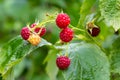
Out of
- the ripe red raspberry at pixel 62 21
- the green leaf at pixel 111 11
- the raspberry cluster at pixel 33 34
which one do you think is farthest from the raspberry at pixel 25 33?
the green leaf at pixel 111 11

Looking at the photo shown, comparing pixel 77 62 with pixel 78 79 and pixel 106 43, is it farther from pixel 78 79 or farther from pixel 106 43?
pixel 106 43

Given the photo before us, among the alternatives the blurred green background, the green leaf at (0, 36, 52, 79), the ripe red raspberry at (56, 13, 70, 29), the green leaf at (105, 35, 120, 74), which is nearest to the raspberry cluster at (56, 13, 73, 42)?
the ripe red raspberry at (56, 13, 70, 29)

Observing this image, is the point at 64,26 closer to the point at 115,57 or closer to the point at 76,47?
the point at 76,47

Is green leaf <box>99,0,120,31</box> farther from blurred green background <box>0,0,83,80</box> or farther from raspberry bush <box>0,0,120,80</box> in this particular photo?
blurred green background <box>0,0,83,80</box>

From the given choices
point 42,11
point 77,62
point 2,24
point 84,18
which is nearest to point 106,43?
point 84,18

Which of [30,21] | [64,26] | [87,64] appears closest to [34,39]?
[64,26]
